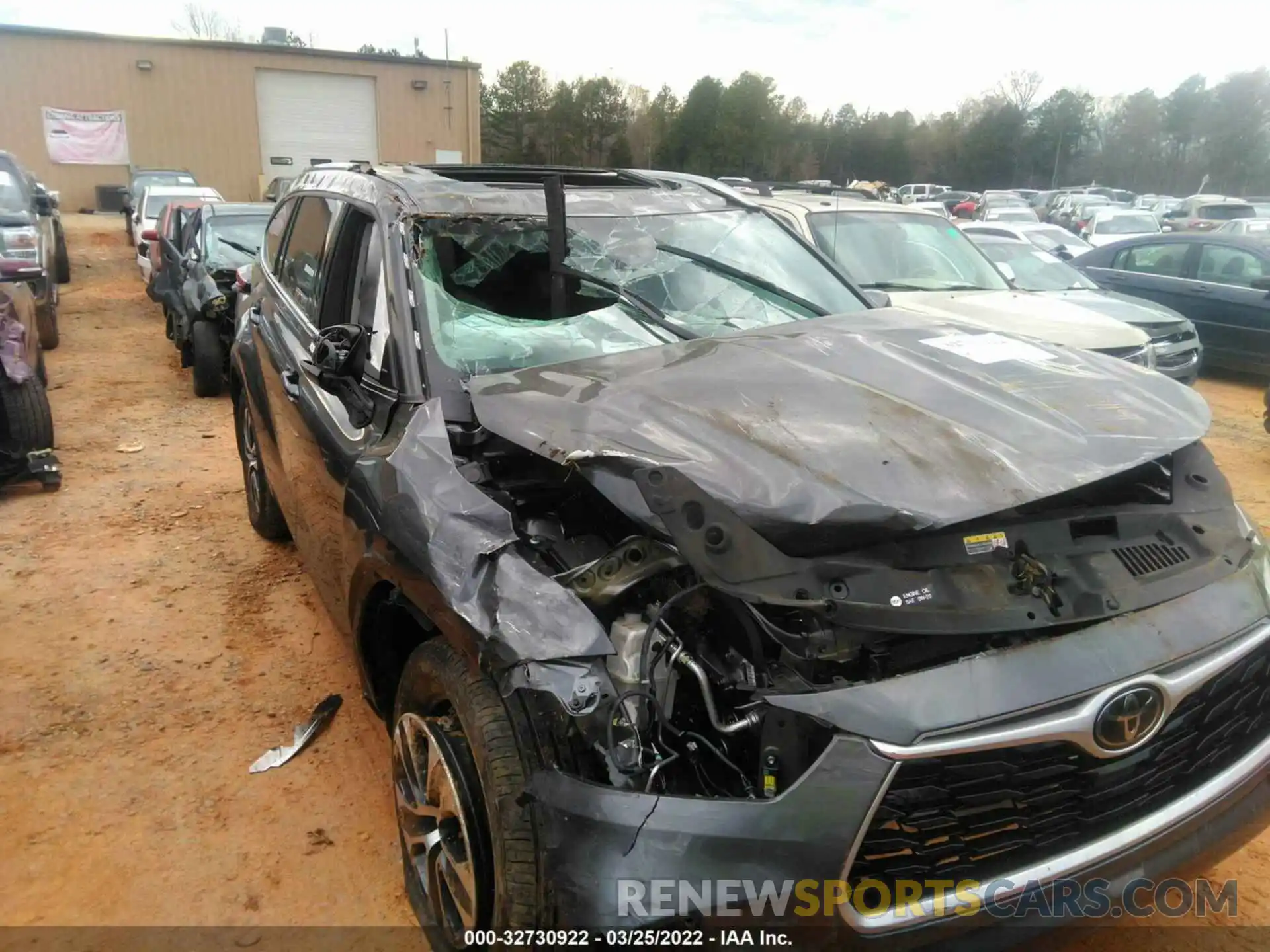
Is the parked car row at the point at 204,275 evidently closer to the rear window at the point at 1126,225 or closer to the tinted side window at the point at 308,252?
the tinted side window at the point at 308,252

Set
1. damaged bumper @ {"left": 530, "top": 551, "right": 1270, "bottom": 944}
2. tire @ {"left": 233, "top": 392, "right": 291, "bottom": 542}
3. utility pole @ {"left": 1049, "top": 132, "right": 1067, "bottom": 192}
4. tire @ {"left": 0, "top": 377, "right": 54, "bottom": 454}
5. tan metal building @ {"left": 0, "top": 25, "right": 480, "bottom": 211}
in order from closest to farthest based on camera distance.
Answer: damaged bumper @ {"left": 530, "top": 551, "right": 1270, "bottom": 944} → tire @ {"left": 233, "top": 392, "right": 291, "bottom": 542} → tire @ {"left": 0, "top": 377, "right": 54, "bottom": 454} → tan metal building @ {"left": 0, "top": 25, "right": 480, "bottom": 211} → utility pole @ {"left": 1049, "top": 132, "right": 1067, "bottom": 192}

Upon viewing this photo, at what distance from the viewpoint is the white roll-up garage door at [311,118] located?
28891mm

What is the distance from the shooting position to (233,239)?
29.5 ft

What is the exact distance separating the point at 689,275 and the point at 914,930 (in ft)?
7.61

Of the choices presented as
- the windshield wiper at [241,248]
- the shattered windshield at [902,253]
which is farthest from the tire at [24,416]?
the shattered windshield at [902,253]

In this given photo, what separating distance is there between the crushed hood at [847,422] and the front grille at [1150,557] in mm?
197

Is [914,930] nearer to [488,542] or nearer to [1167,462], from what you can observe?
[488,542]

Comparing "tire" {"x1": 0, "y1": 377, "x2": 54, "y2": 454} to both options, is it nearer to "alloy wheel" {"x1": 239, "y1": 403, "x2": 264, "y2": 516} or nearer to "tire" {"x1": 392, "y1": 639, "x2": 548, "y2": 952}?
"alloy wheel" {"x1": 239, "y1": 403, "x2": 264, "y2": 516}

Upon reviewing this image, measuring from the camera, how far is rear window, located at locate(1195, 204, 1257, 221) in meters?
22.1

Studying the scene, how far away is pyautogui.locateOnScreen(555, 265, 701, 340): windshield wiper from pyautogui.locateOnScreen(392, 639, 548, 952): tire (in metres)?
1.38

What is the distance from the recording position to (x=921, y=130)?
49.8 metres

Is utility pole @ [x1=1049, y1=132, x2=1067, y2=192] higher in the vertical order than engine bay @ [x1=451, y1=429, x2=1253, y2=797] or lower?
higher

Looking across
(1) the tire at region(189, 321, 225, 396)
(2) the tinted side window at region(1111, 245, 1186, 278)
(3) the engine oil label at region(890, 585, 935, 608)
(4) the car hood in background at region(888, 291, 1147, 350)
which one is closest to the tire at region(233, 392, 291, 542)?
(1) the tire at region(189, 321, 225, 396)

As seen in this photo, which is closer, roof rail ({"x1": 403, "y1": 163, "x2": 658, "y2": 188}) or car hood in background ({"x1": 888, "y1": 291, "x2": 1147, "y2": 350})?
roof rail ({"x1": 403, "y1": 163, "x2": 658, "y2": 188})
